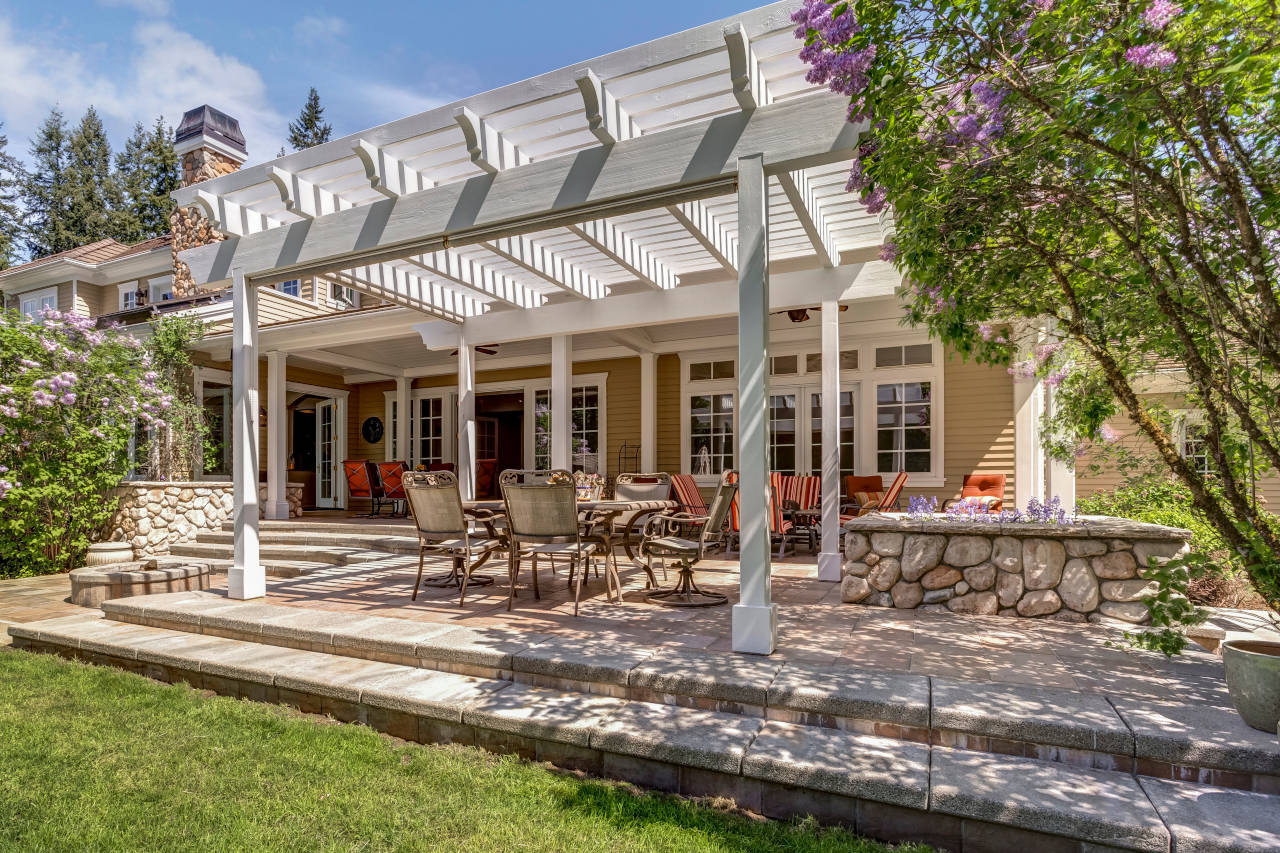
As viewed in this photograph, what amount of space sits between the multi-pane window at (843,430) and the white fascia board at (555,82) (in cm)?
567

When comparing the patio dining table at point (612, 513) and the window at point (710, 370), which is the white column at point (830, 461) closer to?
the patio dining table at point (612, 513)

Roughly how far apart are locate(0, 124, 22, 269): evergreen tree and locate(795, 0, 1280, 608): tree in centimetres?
3126

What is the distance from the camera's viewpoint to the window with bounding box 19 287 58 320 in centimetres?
1410

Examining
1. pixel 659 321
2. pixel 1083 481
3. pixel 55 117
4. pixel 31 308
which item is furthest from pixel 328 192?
pixel 55 117

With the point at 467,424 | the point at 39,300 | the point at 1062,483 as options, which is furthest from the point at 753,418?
the point at 39,300

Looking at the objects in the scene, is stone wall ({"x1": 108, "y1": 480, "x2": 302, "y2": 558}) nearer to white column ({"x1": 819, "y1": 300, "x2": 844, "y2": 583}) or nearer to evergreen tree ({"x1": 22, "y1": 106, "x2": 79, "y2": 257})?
white column ({"x1": 819, "y1": 300, "x2": 844, "y2": 583})

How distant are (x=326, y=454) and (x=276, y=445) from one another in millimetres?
3202

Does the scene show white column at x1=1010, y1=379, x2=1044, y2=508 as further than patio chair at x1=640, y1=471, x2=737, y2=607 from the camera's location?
Yes

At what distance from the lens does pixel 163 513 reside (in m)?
7.97

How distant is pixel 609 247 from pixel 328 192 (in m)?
2.21

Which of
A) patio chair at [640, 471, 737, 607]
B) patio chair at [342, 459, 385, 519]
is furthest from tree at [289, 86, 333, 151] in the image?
patio chair at [640, 471, 737, 607]

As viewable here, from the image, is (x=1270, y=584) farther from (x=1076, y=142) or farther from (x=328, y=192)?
(x=328, y=192)

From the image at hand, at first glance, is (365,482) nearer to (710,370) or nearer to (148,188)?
(710,370)

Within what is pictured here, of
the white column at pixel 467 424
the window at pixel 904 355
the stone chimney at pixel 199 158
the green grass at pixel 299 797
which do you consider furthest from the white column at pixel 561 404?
the stone chimney at pixel 199 158
